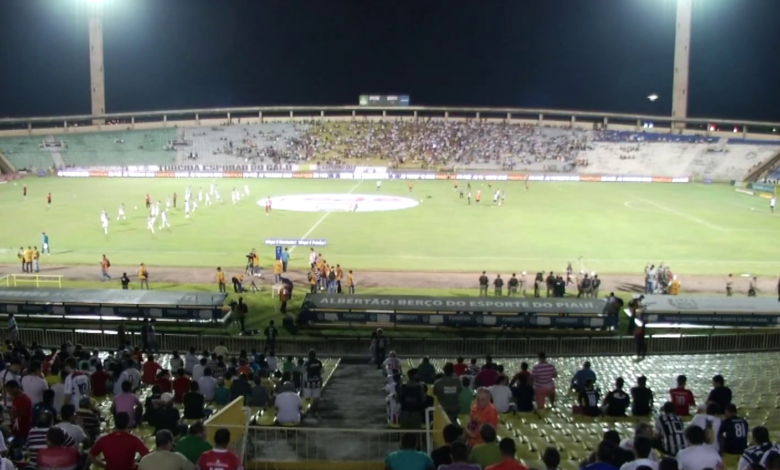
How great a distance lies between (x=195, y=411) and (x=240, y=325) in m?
14.2

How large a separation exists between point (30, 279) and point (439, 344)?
63.1ft

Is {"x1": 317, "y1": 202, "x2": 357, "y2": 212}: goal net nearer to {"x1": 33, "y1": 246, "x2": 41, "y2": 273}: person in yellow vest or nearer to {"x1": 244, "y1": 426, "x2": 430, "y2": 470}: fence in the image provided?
{"x1": 33, "y1": 246, "x2": 41, "y2": 273}: person in yellow vest

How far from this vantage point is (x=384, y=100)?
116m

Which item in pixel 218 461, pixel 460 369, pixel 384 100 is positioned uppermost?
pixel 384 100

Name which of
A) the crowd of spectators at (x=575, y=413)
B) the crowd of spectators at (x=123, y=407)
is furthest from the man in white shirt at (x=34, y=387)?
the crowd of spectators at (x=575, y=413)

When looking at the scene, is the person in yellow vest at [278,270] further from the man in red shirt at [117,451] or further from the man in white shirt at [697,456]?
the man in white shirt at [697,456]

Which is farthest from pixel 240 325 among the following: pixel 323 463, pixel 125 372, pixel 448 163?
pixel 448 163

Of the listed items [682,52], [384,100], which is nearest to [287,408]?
[682,52]

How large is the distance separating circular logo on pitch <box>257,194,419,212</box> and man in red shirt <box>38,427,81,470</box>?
47.8 meters

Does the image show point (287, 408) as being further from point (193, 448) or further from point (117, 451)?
point (117, 451)

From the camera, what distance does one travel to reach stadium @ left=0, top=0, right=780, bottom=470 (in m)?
10.4

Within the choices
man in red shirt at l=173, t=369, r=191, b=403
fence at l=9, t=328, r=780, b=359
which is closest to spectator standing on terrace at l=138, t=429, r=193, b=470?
man in red shirt at l=173, t=369, r=191, b=403

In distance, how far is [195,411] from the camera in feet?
36.2

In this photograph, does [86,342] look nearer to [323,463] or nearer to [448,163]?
[323,463]
